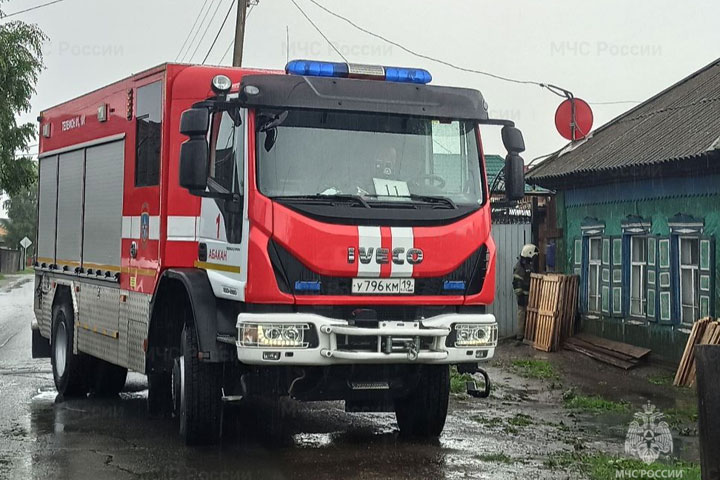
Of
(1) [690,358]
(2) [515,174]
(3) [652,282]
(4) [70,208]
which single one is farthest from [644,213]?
(4) [70,208]

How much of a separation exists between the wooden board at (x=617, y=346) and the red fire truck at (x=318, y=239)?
24.6ft

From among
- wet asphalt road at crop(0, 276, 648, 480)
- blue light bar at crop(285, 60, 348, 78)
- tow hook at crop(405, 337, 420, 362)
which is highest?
blue light bar at crop(285, 60, 348, 78)

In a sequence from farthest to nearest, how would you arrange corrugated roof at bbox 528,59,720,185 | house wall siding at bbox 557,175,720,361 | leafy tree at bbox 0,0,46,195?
leafy tree at bbox 0,0,46,195 < corrugated roof at bbox 528,59,720,185 < house wall siding at bbox 557,175,720,361

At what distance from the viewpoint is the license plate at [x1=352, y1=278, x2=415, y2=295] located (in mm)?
8094

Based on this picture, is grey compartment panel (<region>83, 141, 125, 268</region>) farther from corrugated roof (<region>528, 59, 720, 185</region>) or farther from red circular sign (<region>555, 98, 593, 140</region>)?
red circular sign (<region>555, 98, 593, 140</region>)

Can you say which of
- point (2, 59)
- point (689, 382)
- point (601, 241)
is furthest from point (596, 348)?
point (2, 59)

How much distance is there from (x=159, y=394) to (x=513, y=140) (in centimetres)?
448

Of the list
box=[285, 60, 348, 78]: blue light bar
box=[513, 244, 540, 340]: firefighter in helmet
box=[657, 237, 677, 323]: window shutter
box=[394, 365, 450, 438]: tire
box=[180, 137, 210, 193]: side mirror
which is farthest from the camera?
box=[513, 244, 540, 340]: firefighter in helmet

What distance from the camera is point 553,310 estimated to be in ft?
60.2

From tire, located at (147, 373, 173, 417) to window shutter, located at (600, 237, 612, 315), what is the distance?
9364 millimetres

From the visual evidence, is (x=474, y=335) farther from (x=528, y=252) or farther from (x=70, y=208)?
(x=528, y=252)

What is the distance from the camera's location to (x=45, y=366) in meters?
15.6

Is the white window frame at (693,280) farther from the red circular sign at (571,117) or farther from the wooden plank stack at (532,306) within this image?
the red circular sign at (571,117)

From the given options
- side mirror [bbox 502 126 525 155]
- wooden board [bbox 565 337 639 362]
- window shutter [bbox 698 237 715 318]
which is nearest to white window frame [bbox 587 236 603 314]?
wooden board [bbox 565 337 639 362]
